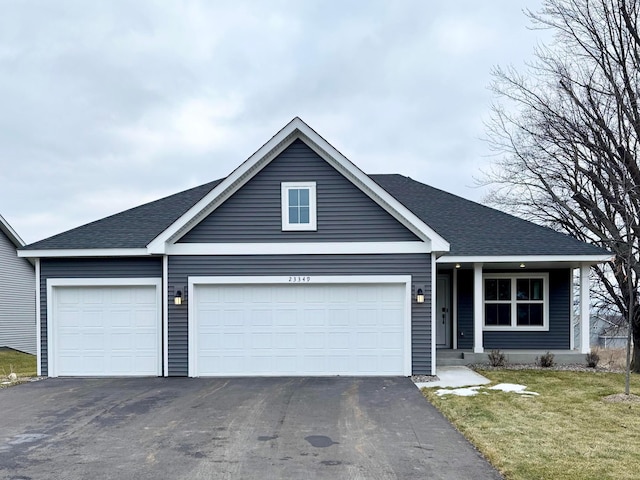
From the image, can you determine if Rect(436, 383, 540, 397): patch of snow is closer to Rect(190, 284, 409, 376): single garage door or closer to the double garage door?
the double garage door

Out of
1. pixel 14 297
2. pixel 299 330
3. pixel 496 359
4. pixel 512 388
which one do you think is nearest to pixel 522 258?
pixel 496 359

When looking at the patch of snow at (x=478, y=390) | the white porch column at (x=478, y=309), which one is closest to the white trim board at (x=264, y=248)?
the patch of snow at (x=478, y=390)

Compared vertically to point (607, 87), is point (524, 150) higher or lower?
Answer: lower

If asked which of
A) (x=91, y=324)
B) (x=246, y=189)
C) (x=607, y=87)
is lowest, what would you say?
(x=91, y=324)

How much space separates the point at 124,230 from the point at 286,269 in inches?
170

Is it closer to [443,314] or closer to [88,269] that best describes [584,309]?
[443,314]

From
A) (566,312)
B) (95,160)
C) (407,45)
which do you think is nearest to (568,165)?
(566,312)

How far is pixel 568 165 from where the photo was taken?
14781 millimetres

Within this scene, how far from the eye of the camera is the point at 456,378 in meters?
11.2

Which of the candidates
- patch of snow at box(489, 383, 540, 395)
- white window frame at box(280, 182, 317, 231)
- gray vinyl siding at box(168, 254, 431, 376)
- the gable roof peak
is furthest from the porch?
the gable roof peak

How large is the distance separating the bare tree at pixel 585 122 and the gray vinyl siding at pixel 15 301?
2007cm

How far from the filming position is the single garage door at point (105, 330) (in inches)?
470

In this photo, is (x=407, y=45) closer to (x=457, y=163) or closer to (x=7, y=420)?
(x=457, y=163)

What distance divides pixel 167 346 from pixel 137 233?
2870 mm
